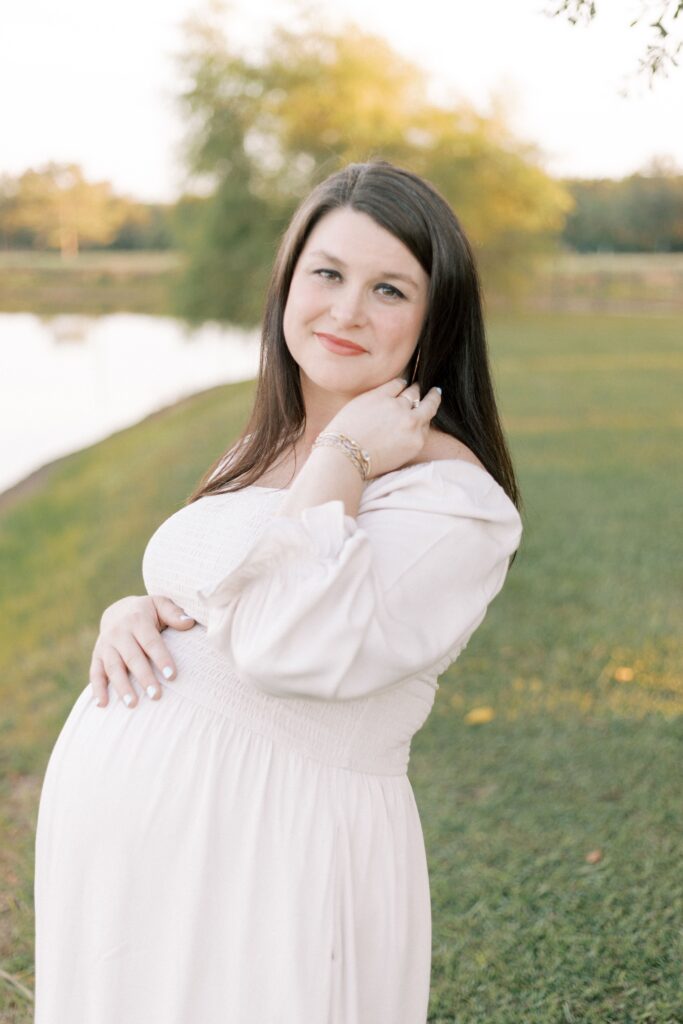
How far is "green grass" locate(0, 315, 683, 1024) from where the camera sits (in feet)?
9.50

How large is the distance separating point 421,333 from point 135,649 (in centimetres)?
75

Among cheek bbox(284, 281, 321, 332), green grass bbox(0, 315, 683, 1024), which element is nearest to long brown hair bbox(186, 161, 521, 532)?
cheek bbox(284, 281, 321, 332)

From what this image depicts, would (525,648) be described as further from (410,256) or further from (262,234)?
(262,234)

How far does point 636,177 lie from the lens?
180 ft

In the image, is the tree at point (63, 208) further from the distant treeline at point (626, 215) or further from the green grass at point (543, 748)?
the green grass at point (543, 748)

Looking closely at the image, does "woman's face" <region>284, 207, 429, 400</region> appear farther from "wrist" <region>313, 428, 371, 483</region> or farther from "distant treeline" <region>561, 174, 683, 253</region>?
"distant treeline" <region>561, 174, 683, 253</region>

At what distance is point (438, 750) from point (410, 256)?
298cm

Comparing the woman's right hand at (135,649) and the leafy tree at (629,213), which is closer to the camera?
the woman's right hand at (135,649)

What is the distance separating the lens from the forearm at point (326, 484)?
1572 millimetres

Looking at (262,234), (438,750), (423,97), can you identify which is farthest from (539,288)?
(438,750)

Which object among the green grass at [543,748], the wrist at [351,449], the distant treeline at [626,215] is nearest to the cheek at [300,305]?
the wrist at [351,449]

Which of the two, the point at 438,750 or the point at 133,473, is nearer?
the point at 438,750

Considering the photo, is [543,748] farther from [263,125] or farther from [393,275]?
[263,125]

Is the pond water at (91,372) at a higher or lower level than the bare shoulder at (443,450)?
lower
